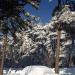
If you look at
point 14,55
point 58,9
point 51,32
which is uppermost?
point 58,9

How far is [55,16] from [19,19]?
2057cm

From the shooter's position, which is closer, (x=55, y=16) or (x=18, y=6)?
(x=18, y=6)

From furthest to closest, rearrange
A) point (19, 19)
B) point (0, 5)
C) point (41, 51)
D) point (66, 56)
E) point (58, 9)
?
point (41, 51)
point (66, 56)
point (58, 9)
point (19, 19)
point (0, 5)

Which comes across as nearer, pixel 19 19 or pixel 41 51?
pixel 19 19

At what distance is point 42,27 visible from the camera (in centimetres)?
5134

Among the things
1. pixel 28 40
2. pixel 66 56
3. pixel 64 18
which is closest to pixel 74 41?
pixel 66 56

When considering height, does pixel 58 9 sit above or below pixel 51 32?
above

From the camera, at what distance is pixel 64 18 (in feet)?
99.2

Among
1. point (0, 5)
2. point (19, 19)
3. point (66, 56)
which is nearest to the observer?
point (0, 5)

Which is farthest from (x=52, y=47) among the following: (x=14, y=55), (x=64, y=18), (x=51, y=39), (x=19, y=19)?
(x=19, y=19)

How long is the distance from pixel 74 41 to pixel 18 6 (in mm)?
42658

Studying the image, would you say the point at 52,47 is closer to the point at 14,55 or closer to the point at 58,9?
the point at 14,55

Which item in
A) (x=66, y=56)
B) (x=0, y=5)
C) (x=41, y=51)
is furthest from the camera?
(x=41, y=51)

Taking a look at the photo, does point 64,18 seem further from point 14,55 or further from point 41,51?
point 14,55
